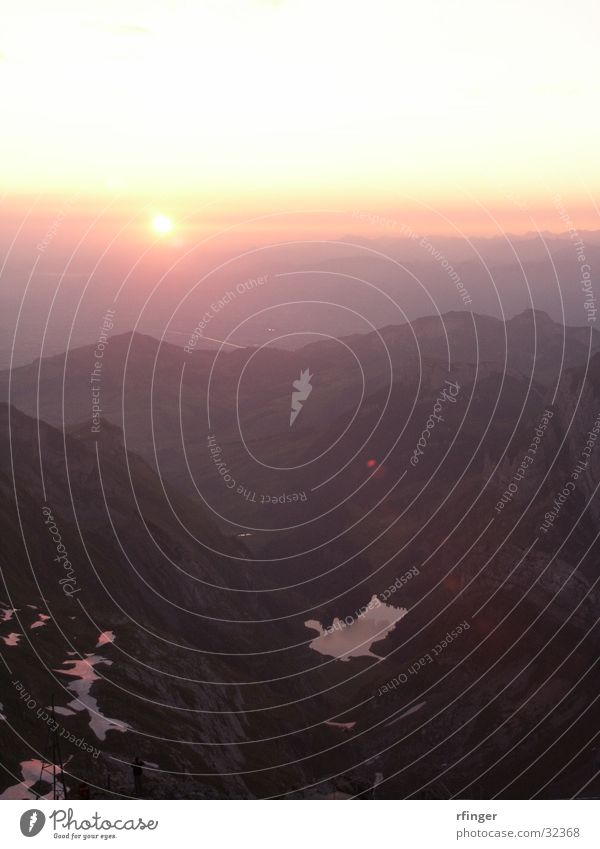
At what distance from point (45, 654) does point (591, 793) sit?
89434 millimetres

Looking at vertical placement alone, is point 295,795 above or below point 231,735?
below

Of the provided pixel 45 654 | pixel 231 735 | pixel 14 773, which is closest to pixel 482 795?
pixel 231 735

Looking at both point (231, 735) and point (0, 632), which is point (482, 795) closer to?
point (231, 735)

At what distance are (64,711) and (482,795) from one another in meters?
87.2

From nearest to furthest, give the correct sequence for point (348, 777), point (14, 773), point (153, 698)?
point (14, 773)
point (153, 698)
point (348, 777)

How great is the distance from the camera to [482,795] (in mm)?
199250

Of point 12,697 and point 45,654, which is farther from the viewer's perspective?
point 45,654

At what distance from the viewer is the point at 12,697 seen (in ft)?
478

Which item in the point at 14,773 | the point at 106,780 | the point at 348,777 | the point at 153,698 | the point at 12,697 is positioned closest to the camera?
the point at 14,773
